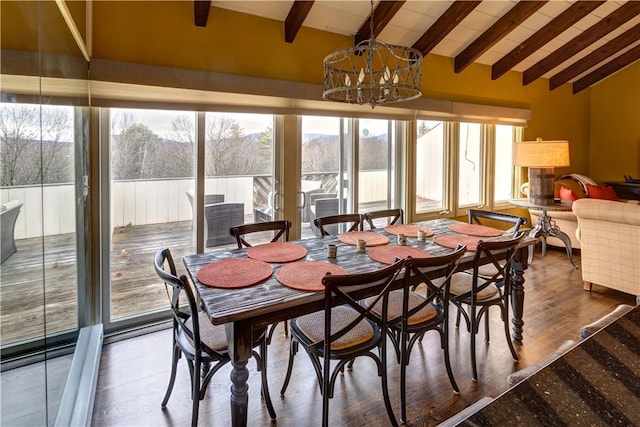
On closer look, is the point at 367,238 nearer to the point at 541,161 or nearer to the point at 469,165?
the point at 541,161

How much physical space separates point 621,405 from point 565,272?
4.43 meters

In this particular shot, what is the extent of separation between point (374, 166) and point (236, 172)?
64.8 inches

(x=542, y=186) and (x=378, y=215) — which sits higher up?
(x=542, y=186)

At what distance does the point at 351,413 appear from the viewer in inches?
77.6

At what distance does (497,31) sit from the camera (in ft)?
12.6

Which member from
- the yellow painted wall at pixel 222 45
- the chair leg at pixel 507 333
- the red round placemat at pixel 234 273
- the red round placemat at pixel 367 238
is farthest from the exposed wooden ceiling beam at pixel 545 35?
the red round placemat at pixel 234 273

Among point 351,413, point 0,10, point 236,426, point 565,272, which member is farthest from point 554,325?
point 0,10

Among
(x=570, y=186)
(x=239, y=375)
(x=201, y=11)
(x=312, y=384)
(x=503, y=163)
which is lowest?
(x=312, y=384)

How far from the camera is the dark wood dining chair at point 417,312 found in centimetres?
189

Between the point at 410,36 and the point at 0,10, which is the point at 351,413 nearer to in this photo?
the point at 0,10

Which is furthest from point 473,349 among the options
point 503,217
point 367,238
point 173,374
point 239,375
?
point 173,374

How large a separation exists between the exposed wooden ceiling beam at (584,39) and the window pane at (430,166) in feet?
6.03

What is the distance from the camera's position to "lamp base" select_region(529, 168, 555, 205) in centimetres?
449

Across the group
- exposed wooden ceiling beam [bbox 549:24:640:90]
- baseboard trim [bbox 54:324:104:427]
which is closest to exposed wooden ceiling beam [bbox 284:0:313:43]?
baseboard trim [bbox 54:324:104:427]
